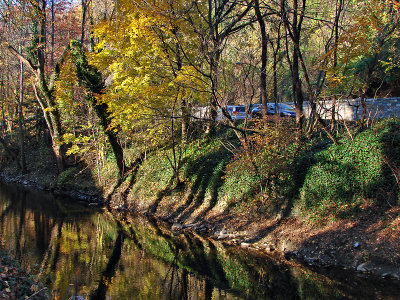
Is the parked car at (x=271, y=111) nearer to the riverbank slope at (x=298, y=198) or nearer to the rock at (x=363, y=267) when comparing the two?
the riverbank slope at (x=298, y=198)

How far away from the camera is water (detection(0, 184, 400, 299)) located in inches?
348

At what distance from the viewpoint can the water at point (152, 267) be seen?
8852 millimetres

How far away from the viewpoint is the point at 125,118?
16797 millimetres

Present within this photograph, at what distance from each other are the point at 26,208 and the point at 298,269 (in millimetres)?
14396

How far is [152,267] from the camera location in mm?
10867

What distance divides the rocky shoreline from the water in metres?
0.46

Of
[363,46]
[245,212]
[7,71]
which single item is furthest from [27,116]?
[363,46]

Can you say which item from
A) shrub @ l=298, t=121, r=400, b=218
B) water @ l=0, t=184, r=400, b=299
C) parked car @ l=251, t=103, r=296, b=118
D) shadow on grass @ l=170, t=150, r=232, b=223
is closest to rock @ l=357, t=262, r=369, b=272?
water @ l=0, t=184, r=400, b=299

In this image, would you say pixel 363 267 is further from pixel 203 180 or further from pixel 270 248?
pixel 203 180

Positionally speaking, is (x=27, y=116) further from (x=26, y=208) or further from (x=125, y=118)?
(x=125, y=118)

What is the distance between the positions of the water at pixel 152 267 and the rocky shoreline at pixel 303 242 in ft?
1.52

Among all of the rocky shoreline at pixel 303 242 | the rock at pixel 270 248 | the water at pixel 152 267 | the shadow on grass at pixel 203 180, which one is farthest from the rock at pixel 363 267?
the shadow on grass at pixel 203 180

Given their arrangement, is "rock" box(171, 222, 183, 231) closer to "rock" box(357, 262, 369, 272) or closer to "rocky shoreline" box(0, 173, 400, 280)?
"rocky shoreline" box(0, 173, 400, 280)

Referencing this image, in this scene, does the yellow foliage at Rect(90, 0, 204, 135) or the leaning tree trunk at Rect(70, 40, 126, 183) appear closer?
the yellow foliage at Rect(90, 0, 204, 135)
